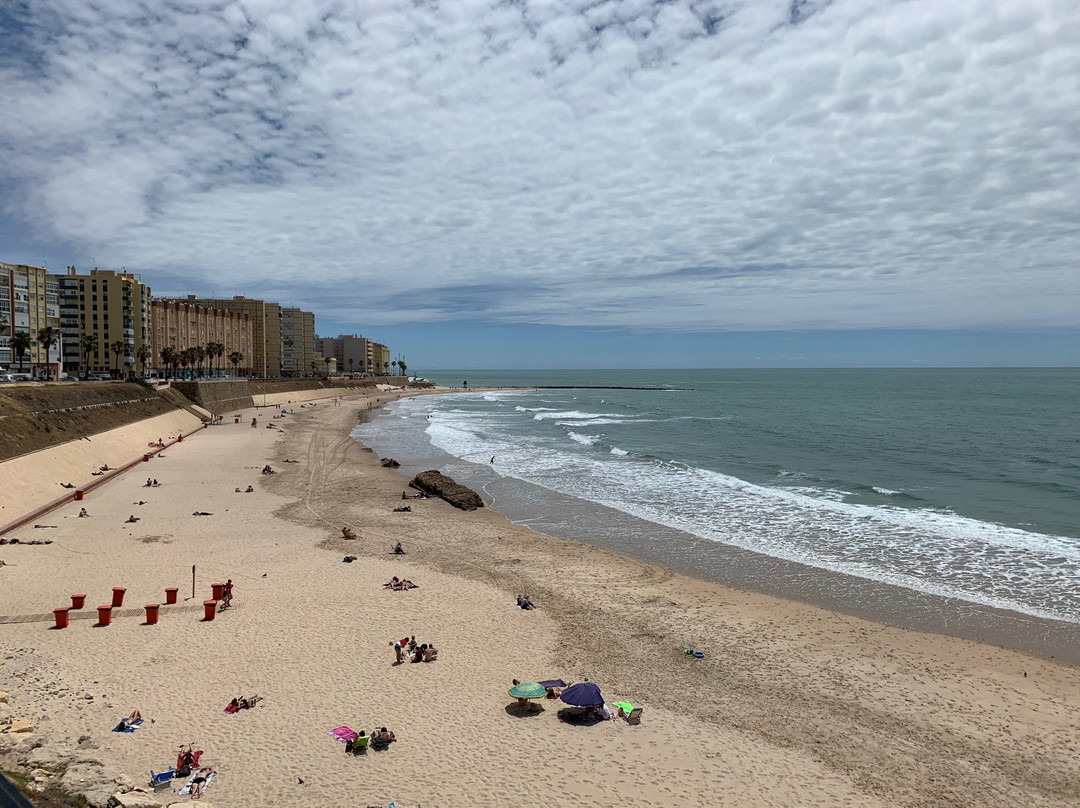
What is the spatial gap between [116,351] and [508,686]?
90.6 meters

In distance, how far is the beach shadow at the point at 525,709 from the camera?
11.7 m

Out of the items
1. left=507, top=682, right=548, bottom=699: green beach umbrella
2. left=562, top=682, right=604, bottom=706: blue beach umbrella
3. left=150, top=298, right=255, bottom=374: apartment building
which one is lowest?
left=507, top=682, right=548, bottom=699: green beach umbrella

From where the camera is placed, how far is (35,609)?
15.8 metres

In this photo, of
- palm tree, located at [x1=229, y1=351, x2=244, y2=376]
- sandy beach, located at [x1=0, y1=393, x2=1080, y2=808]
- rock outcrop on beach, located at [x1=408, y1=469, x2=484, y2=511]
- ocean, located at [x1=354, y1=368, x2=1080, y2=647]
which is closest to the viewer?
sandy beach, located at [x1=0, y1=393, x2=1080, y2=808]

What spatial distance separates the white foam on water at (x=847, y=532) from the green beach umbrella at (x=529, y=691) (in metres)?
12.7

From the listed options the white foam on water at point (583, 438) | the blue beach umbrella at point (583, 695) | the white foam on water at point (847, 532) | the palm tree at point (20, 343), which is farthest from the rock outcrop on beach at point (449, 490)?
the palm tree at point (20, 343)

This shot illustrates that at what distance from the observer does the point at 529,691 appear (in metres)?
11.7

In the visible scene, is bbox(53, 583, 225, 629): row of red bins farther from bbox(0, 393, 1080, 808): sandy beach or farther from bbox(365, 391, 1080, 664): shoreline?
bbox(365, 391, 1080, 664): shoreline

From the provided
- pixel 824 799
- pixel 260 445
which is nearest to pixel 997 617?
pixel 824 799

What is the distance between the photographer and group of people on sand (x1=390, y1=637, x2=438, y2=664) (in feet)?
44.9

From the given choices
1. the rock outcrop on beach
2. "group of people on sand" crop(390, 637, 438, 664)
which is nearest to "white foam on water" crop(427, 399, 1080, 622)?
the rock outcrop on beach

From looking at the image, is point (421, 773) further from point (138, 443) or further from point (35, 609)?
point (138, 443)

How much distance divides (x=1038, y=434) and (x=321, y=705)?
218 ft

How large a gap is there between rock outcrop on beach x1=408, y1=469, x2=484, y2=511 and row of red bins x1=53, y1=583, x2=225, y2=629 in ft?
44.0
